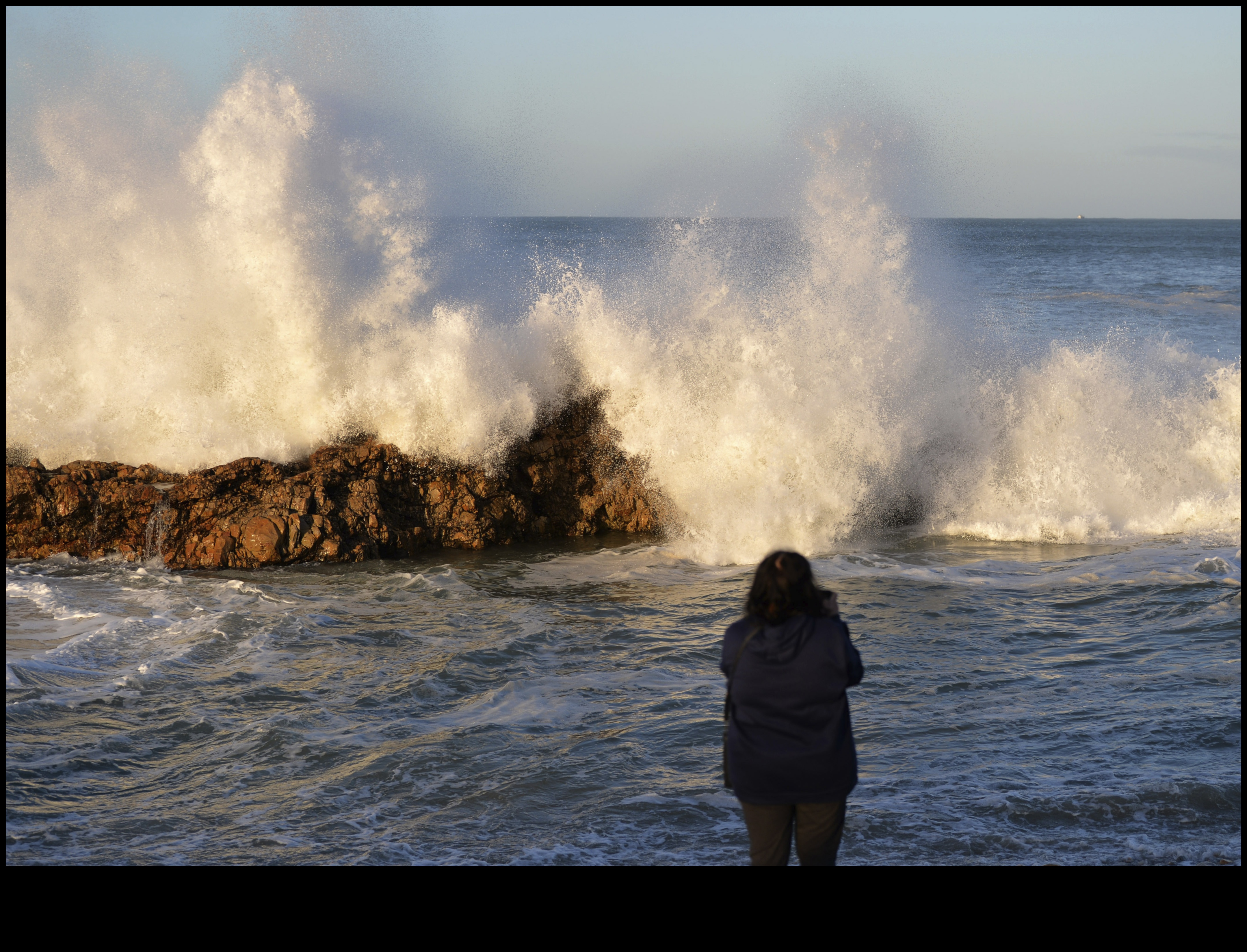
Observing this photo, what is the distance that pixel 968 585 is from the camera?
748 cm

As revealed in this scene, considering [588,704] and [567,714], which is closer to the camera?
[567,714]

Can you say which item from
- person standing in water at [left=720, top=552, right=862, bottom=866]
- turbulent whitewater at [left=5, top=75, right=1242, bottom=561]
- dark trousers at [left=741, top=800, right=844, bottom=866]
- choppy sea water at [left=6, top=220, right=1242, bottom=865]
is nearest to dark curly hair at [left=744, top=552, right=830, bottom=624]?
person standing in water at [left=720, top=552, right=862, bottom=866]

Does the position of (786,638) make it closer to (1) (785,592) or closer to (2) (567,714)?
(1) (785,592)

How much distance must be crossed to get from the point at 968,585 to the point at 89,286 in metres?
8.56

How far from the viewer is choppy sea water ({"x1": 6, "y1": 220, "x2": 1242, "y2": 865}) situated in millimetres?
4023

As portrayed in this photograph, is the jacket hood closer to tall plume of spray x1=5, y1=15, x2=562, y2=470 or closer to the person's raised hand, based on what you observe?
the person's raised hand

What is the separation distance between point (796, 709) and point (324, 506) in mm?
6274

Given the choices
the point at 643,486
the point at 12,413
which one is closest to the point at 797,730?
the point at 643,486

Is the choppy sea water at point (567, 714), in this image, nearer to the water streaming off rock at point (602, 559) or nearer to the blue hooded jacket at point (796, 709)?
the water streaming off rock at point (602, 559)

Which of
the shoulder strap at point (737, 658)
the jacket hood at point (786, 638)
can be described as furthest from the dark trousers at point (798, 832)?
the jacket hood at point (786, 638)

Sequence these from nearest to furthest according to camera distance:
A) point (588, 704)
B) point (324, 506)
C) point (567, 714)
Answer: point (567, 714) → point (588, 704) → point (324, 506)

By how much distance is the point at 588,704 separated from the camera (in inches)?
210

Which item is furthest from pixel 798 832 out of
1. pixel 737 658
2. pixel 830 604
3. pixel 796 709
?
pixel 830 604

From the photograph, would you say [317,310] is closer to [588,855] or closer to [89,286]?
[89,286]
